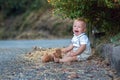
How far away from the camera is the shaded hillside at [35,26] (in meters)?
23.7

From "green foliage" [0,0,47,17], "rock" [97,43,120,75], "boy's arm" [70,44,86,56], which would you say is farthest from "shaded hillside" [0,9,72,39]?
"rock" [97,43,120,75]

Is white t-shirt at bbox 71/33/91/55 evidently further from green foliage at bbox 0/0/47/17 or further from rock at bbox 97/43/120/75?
green foliage at bbox 0/0/47/17

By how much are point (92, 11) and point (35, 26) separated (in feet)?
54.7

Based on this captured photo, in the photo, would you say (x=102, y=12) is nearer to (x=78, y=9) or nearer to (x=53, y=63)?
(x=78, y=9)

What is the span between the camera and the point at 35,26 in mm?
25016

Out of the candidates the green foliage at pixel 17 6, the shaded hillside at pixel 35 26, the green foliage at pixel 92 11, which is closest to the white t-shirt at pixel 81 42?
the green foliage at pixel 92 11

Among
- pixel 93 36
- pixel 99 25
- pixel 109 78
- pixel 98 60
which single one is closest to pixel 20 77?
pixel 109 78

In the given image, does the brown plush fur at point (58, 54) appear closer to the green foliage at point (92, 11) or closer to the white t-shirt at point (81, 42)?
the white t-shirt at point (81, 42)

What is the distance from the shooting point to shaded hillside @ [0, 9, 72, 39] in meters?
23.7

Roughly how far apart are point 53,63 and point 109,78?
171 centimetres

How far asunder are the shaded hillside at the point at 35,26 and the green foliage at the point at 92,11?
14.1 metres

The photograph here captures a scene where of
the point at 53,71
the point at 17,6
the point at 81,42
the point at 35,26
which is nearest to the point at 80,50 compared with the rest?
the point at 81,42

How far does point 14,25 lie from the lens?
84.9 feet

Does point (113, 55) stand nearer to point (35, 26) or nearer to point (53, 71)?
point (53, 71)
